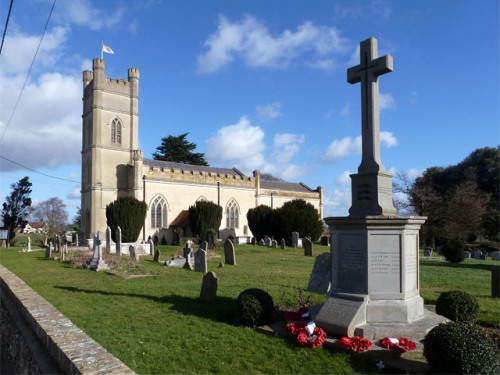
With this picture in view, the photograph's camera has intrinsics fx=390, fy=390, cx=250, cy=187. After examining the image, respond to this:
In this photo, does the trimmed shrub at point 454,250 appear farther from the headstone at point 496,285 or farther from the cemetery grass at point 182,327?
the cemetery grass at point 182,327

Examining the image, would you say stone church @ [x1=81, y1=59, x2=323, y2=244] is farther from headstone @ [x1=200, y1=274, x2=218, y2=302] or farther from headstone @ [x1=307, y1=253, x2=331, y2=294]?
headstone @ [x1=200, y1=274, x2=218, y2=302]

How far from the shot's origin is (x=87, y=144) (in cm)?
3797

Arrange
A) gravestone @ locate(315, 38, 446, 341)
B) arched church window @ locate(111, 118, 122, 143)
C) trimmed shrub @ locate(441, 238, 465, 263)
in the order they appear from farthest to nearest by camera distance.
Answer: arched church window @ locate(111, 118, 122, 143), trimmed shrub @ locate(441, 238, 465, 263), gravestone @ locate(315, 38, 446, 341)

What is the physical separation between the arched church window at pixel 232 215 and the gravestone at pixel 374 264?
34.0 metres

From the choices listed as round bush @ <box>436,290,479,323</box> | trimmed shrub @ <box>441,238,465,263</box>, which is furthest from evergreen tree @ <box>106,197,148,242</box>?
round bush @ <box>436,290,479,323</box>

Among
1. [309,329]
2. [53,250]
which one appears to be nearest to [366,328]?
[309,329]

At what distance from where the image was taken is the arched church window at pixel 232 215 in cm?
4072

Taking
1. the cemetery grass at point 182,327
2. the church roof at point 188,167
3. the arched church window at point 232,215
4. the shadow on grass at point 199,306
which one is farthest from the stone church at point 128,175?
the shadow on grass at point 199,306

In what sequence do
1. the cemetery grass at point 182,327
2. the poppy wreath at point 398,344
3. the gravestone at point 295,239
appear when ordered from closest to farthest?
the cemetery grass at point 182,327, the poppy wreath at point 398,344, the gravestone at point 295,239

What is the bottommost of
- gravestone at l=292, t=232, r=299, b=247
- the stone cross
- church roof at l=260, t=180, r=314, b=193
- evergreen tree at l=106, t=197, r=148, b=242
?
gravestone at l=292, t=232, r=299, b=247

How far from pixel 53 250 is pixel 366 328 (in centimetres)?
2768

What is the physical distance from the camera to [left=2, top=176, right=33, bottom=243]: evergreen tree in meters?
45.6

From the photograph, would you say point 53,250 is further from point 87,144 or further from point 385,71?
point 385,71

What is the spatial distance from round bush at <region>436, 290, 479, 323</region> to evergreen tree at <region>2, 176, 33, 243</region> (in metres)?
47.9
